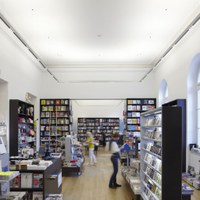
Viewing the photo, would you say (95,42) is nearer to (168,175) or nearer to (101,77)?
(101,77)

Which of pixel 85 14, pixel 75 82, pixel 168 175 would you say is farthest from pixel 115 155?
pixel 75 82

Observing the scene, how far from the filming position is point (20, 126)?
Answer: 389 inches

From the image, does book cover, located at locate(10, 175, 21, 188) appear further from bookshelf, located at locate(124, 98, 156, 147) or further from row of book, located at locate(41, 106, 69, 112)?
bookshelf, located at locate(124, 98, 156, 147)

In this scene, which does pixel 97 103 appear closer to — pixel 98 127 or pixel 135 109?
pixel 98 127

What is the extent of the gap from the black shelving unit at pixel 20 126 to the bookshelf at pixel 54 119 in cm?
313

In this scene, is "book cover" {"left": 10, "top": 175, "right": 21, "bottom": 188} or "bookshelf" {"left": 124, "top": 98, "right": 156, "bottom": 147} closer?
"book cover" {"left": 10, "top": 175, "right": 21, "bottom": 188}

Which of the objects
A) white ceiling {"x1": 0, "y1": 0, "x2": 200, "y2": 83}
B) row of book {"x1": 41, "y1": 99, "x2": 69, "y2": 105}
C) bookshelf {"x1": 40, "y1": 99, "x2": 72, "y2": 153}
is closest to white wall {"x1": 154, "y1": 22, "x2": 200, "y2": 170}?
white ceiling {"x1": 0, "y1": 0, "x2": 200, "y2": 83}

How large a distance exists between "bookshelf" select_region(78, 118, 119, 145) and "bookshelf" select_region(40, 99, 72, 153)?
8.17 metres

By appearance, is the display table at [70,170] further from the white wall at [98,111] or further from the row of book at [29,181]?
the white wall at [98,111]

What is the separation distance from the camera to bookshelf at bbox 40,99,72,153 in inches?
571

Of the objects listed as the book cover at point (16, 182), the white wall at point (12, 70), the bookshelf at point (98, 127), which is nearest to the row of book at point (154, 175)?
the book cover at point (16, 182)

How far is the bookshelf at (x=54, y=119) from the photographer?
47.5 feet

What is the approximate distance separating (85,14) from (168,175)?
516 cm

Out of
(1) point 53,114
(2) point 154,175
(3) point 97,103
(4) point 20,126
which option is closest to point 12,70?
(4) point 20,126
